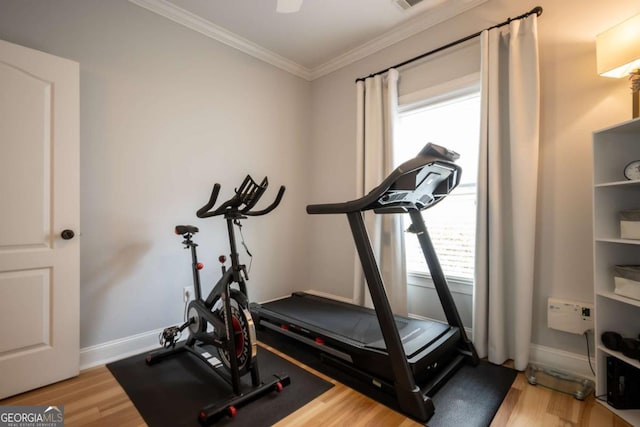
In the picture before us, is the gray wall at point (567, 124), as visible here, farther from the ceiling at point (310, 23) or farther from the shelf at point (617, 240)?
the ceiling at point (310, 23)

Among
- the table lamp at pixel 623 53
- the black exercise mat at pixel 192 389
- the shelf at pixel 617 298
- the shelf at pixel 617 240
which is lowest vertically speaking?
the black exercise mat at pixel 192 389

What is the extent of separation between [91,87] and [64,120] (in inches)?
14.5

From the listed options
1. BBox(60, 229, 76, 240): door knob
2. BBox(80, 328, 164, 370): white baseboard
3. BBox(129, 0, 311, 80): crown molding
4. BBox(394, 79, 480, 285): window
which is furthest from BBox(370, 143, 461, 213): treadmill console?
BBox(129, 0, 311, 80): crown molding

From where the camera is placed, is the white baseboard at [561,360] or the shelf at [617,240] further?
the white baseboard at [561,360]

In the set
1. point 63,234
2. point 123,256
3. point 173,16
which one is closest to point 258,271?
point 123,256

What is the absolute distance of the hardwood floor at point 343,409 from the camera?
1504 mm

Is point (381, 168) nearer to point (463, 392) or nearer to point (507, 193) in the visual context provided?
point (507, 193)

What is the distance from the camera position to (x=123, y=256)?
7.29 ft

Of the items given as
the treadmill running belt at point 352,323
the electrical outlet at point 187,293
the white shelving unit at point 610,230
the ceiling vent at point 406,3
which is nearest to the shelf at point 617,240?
the white shelving unit at point 610,230

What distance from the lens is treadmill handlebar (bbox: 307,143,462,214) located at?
1.58 metres

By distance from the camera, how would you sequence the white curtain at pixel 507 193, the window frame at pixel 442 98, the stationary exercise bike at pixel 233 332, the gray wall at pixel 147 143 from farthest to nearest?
1. the window frame at pixel 442 98
2. the gray wall at pixel 147 143
3. the white curtain at pixel 507 193
4. the stationary exercise bike at pixel 233 332

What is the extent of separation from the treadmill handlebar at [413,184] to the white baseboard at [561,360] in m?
1.28

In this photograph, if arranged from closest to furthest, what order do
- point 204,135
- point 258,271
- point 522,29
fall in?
1. point 522,29
2. point 204,135
3. point 258,271

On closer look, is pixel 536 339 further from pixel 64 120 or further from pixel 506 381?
pixel 64 120
